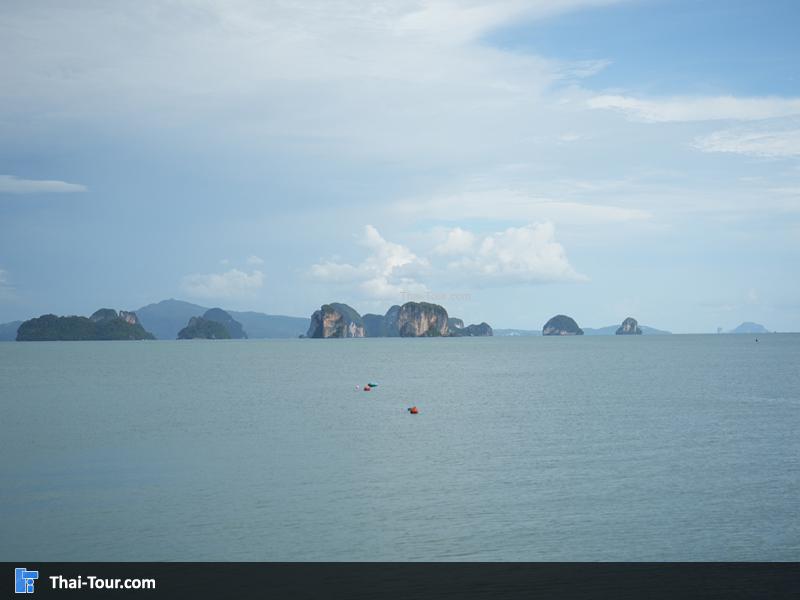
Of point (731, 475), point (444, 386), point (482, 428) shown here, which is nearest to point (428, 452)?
point (482, 428)

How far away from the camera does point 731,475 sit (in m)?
44.1

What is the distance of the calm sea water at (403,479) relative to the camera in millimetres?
31781
